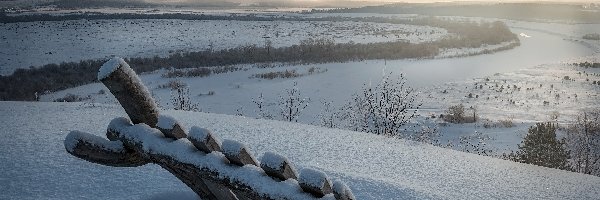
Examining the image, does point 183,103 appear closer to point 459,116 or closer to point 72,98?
point 72,98

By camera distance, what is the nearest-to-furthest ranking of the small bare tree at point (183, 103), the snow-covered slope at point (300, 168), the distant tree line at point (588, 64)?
the snow-covered slope at point (300, 168), the small bare tree at point (183, 103), the distant tree line at point (588, 64)

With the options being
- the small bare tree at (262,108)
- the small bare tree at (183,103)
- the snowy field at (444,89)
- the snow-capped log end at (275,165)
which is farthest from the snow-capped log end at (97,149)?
the small bare tree at (262,108)

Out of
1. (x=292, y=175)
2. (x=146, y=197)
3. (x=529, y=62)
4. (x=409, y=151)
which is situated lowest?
(x=529, y=62)

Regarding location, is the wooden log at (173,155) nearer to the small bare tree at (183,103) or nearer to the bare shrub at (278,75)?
the small bare tree at (183,103)

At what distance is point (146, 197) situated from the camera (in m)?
2.76

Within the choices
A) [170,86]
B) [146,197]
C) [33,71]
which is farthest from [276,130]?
[33,71]

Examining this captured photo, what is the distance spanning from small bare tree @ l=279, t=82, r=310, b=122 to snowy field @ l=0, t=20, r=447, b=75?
16.2m

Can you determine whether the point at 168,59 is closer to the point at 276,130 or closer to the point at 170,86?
the point at 170,86

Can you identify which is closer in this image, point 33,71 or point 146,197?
point 146,197

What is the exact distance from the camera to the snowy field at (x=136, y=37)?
30953mm

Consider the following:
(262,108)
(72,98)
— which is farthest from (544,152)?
(72,98)

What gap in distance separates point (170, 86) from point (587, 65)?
23920mm

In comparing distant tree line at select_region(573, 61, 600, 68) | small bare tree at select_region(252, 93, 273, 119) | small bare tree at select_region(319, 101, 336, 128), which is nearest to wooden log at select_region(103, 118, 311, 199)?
small bare tree at select_region(252, 93, 273, 119)

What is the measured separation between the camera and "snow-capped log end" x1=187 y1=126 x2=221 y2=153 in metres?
1.64
